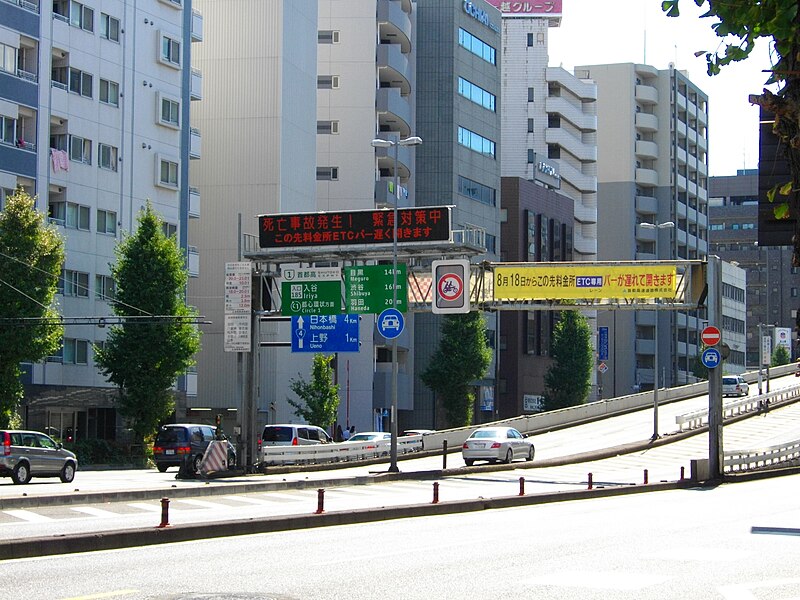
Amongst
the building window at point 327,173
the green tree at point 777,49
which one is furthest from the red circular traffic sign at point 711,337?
the building window at point 327,173

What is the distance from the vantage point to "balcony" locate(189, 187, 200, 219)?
67438 mm

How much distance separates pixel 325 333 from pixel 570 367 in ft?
162

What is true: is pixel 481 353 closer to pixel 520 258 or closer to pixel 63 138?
pixel 520 258

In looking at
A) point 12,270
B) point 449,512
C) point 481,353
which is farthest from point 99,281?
point 449,512

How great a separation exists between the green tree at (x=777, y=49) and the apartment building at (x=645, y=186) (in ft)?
386

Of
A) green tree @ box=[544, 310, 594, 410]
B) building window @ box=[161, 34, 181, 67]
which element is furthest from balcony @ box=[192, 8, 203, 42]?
green tree @ box=[544, 310, 594, 410]

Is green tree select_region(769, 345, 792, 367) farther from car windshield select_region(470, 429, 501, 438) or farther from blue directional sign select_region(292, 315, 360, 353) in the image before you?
blue directional sign select_region(292, 315, 360, 353)

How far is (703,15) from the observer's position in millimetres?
6934

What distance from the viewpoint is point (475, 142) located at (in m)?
93.1

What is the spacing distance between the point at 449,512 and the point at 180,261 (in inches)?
1237

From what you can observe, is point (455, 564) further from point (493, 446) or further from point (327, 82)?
point (327, 82)

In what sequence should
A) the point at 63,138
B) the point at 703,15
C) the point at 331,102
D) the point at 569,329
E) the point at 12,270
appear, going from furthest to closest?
the point at 569,329, the point at 331,102, the point at 63,138, the point at 12,270, the point at 703,15

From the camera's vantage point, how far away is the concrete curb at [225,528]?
1542 centimetres

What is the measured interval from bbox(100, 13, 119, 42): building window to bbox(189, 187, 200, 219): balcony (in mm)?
9509
